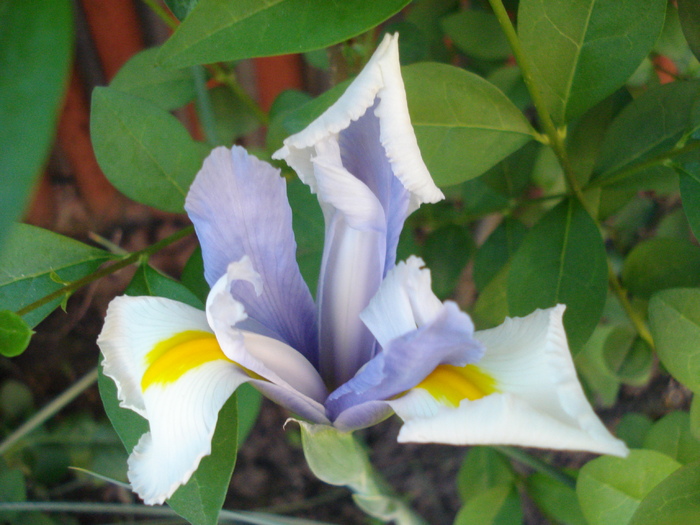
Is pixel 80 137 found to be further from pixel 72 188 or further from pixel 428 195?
pixel 428 195

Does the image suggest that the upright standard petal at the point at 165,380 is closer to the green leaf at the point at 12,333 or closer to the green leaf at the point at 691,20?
the green leaf at the point at 12,333

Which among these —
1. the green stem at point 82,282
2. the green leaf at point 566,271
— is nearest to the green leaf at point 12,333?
the green stem at point 82,282

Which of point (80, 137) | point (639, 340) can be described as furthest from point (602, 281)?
point (80, 137)

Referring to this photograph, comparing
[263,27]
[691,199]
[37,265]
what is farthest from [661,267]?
[37,265]

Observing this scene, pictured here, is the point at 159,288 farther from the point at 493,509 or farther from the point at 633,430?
the point at 633,430

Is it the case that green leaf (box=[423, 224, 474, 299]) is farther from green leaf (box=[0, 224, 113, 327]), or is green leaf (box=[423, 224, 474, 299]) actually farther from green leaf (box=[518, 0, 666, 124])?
green leaf (box=[0, 224, 113, 327])

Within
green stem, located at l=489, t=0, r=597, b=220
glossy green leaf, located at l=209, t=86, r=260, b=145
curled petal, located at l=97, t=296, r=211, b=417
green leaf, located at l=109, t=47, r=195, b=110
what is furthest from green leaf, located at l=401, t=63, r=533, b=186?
glossy green leaf, located at l=209, t=86, r=260, b=145
